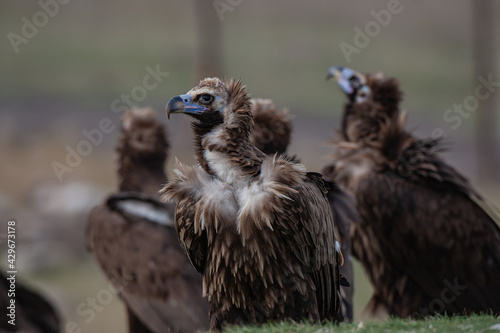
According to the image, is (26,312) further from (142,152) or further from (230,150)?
(230,150)

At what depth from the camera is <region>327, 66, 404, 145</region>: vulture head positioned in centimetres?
817

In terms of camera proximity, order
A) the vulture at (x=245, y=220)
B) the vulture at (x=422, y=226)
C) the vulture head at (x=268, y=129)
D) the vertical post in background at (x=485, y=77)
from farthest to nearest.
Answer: the vertical post in background at (x=485, y=77) < the vulture at (x=422, y=226) < the vulture head at (x=268, y=129) < the vulture at (x=245, y=220)

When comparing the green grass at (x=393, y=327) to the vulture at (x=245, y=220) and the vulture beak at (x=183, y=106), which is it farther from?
the vulture beak at (x=183, y=106)

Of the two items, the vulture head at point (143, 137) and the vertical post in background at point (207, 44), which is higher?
the vertical post in background at point (207, 44)

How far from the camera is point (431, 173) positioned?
766 cm

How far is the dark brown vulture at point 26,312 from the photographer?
7691mm

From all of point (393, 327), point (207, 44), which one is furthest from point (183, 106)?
point (207, 44)

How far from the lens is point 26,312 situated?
7992 mm

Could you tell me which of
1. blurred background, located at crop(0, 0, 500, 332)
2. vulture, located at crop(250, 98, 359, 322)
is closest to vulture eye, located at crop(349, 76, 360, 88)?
vulture, located at crop(250, 98, 359, 322)

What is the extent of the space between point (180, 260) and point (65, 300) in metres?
7.58

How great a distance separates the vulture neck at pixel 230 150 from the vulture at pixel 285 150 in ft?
4.12

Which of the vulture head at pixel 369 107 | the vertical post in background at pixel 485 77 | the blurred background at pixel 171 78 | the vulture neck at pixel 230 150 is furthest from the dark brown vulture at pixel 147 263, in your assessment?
the vertical post in background at pixel 485 77

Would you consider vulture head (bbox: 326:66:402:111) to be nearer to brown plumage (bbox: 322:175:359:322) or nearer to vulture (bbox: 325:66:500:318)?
vulture (bbox: 325:66:500:318)

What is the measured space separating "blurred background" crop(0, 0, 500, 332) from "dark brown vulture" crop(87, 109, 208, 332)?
5.96 m
